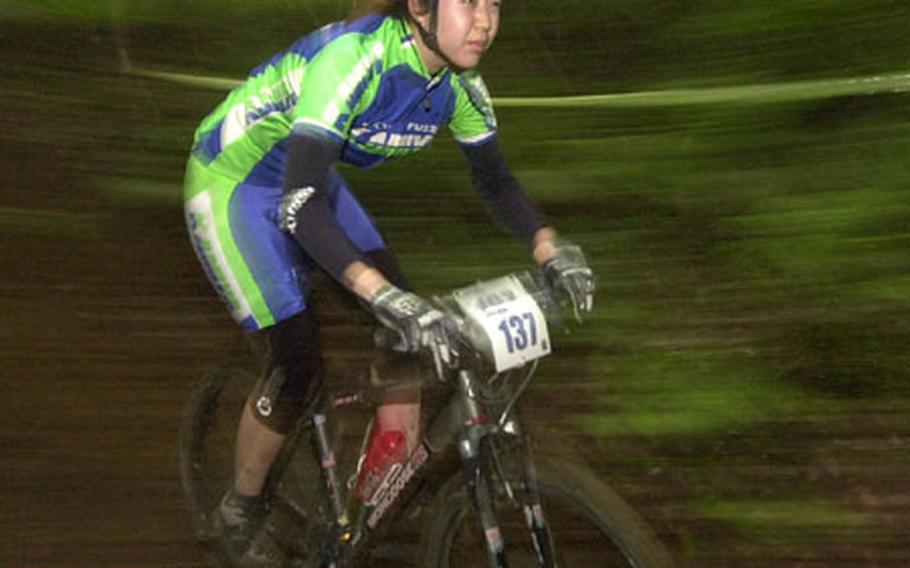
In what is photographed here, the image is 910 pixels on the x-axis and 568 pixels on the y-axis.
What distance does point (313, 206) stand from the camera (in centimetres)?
285

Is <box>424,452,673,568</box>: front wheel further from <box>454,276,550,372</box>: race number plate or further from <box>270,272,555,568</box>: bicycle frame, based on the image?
<box>454,276,550,372</box>: race number plate

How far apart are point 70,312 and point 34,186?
4.33 ft

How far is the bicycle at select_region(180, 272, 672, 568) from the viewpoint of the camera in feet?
8.77

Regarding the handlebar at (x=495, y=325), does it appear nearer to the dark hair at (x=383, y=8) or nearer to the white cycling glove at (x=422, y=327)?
the white cycling glove at (x=422, y=327)

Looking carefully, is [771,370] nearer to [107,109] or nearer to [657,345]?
[657,345]

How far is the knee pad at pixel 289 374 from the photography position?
335cm

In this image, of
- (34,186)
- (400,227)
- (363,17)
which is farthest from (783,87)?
(34,186)

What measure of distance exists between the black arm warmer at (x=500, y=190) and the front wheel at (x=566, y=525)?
69 centimetres

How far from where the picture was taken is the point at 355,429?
3.50 m

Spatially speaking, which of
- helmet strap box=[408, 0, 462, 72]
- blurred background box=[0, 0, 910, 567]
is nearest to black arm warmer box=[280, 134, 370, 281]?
helmet strap box=[408, 0, 462, 72]

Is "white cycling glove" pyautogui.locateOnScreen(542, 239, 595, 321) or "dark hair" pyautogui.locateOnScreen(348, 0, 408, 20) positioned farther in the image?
"dark hair" pyautogui.locateOnScreen(348, 0, 408, 20)

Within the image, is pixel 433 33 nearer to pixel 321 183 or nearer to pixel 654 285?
pixel 321 183

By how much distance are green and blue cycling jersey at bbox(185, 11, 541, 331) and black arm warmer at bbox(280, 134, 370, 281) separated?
2.6 inches

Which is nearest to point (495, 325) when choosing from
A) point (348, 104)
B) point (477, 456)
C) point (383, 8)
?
point (477, 456)
